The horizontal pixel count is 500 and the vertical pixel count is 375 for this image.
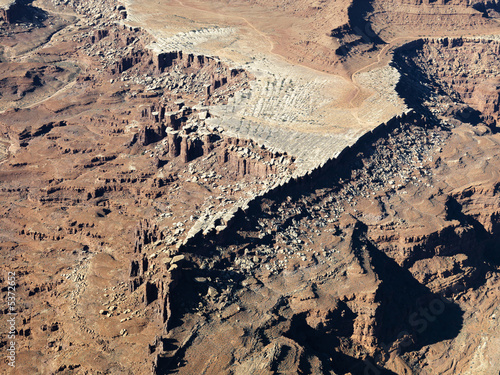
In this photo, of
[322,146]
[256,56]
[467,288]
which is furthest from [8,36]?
[467,288]

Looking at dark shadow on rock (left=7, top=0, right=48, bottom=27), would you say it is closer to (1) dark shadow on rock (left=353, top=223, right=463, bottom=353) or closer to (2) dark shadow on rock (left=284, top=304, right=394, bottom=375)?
(1) dark shadow on rock (left=353, top=223, right=463, bottom=353)

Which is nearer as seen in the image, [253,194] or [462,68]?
[253,194]

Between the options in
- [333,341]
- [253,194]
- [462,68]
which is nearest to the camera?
[333,341]

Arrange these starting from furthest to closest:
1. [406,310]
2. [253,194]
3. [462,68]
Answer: [462,68]
[253,194]
[406,310]

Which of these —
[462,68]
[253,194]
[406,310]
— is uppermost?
[253,194]

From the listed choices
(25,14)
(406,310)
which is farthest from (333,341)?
(25,14)

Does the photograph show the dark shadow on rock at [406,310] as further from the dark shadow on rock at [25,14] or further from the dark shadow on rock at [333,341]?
the dark shadow on rock at [25,14]

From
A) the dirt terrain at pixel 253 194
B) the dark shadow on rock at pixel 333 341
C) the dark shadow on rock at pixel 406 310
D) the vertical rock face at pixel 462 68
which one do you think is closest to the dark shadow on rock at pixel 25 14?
the dirt terrain at pixel 253 194

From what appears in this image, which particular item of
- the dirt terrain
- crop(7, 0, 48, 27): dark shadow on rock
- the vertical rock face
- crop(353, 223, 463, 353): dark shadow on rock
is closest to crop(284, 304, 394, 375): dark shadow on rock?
the dirt terrain

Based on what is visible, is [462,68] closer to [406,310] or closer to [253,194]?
[406,310]

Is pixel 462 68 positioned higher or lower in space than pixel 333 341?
higher
